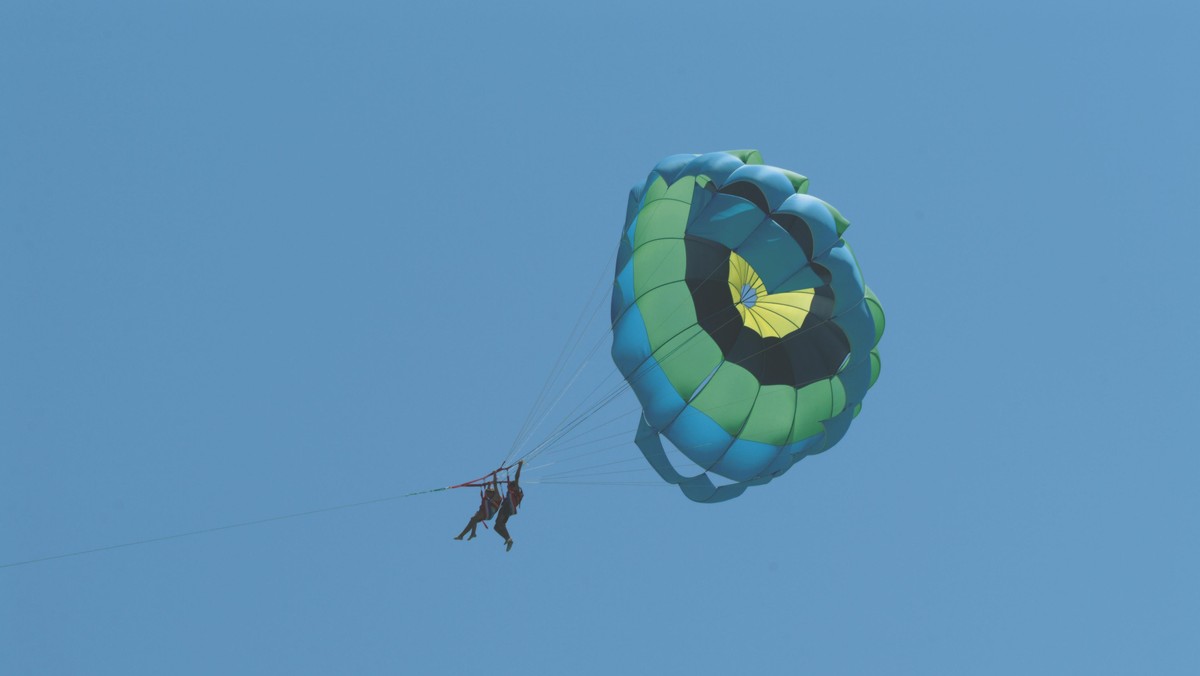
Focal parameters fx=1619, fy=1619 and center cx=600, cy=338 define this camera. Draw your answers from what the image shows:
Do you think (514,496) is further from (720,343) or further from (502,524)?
(720,343)

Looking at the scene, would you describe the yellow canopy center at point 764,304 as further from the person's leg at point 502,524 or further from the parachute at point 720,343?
the person's leg at point 502,524

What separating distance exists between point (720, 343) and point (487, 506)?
4.61 meters

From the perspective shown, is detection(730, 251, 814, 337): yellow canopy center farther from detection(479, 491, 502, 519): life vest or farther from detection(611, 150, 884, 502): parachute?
detection(479, 491, 502, 519): life vest

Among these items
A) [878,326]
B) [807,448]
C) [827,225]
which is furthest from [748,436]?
[827,225]

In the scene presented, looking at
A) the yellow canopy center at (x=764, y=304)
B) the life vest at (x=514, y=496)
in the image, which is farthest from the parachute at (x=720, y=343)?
the life vest at (x=514, y=496)

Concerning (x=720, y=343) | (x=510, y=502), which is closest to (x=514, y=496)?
(x=510, y=502)

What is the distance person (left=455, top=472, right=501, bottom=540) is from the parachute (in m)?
2.60

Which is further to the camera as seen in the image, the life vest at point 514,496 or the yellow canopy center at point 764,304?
the yellow canopy center at point 764,304

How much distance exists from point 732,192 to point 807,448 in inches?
160

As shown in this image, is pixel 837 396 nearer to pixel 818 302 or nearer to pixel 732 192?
pixel 818 302

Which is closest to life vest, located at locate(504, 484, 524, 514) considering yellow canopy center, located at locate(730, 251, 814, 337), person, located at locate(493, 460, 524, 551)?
person, located at locate(493, 460, 524, 551)

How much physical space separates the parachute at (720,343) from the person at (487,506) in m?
2.60

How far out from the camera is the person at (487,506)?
2181cm

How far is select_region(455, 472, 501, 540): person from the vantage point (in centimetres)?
2181
